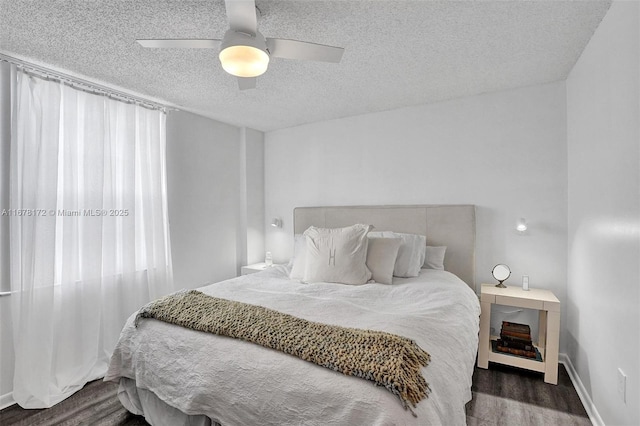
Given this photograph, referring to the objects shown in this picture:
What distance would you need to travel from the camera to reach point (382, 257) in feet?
8.82

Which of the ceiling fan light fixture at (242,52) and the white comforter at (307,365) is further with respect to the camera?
the ceiling fan light fixture at (242,52)

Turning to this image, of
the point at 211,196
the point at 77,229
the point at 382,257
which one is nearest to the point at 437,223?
the point at 382,257

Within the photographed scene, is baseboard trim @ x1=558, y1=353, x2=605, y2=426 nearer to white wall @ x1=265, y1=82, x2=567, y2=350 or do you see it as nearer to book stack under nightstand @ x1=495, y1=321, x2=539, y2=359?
book stack under nightstand @ x1=495, y1=321, x2=539, y2=359

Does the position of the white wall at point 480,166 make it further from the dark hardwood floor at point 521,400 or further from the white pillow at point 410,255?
the dark hardwood floor at point 521,400

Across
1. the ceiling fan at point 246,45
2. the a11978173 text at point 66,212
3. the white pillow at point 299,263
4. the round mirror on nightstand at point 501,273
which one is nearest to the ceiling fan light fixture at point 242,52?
the ceiling fan at point 246,45

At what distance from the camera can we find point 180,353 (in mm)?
1707

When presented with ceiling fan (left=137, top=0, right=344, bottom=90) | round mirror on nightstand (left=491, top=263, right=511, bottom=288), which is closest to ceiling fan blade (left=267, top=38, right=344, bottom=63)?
ceiling fan (left=137, top=0, right=344, bottom=90)

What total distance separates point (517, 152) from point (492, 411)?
2139 mm

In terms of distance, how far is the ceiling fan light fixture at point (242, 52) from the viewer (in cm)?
151

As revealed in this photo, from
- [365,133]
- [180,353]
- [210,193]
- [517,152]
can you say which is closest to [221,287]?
[180,353]

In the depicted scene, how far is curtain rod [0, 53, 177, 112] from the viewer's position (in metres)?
2.30

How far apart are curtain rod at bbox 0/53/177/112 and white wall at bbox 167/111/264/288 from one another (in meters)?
0.30

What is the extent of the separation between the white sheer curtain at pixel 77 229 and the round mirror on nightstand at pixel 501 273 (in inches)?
126

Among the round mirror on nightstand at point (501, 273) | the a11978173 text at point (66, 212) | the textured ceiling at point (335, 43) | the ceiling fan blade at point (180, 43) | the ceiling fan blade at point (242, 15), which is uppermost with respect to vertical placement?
the textured ceiling at point (335, 43)
